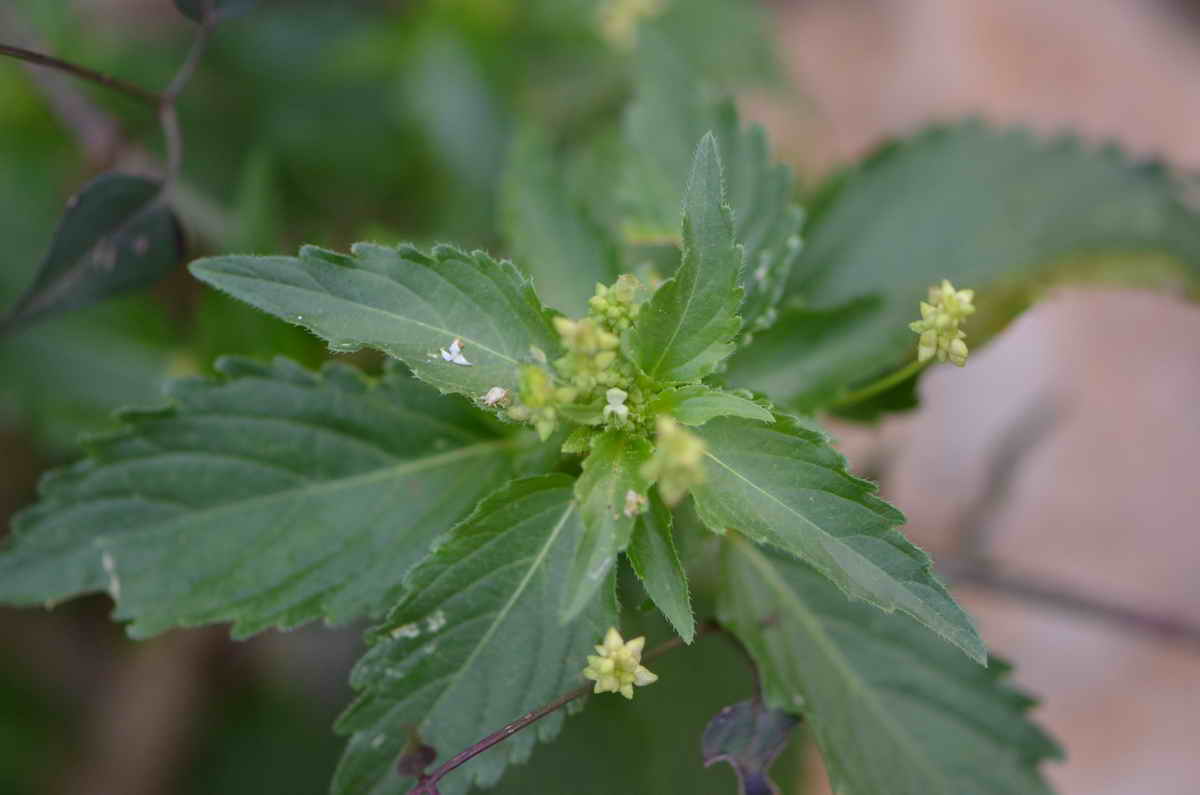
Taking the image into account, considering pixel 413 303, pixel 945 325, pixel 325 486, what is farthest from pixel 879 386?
pixel 325 486

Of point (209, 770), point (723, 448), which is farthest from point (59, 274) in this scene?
point (209, 770)

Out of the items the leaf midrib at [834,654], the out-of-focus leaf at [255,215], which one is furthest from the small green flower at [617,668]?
the out-of-focus leaf at [255,215]

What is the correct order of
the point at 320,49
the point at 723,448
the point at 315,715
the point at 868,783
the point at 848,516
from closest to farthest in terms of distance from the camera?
the point at 848,516
the point at 723,448
the point at 868,783
the point at 315,715
the point at 320,49

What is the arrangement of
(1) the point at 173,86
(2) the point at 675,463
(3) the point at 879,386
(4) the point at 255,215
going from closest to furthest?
(2) the point at 675,463 → (3) the point at 879,386 → (1) the point at 173,86 → (4) the point at 255,215

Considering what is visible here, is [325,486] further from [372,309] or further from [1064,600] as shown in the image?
[1064,600]

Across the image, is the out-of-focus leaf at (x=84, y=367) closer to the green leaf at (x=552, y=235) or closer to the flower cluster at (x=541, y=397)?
the green leaf at (x=552, y=235)

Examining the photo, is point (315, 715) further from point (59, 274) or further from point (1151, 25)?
point (1151, 25)

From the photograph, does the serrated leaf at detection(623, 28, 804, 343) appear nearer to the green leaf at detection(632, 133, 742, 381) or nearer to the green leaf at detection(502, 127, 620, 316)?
the green leaf at detection(502, 127, 620, 316)
